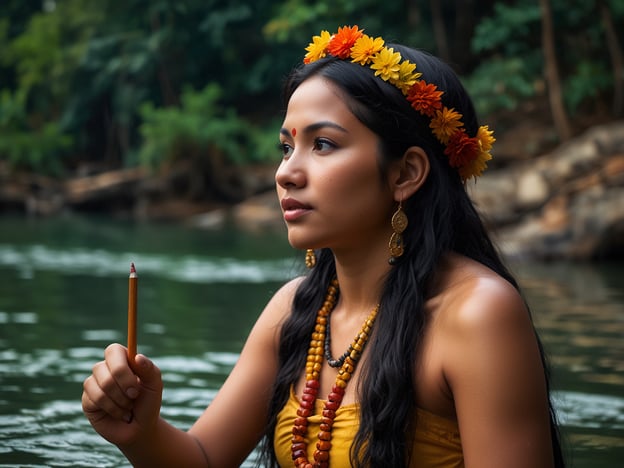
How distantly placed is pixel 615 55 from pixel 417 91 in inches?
711

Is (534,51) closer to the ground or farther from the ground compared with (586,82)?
farther from the ground

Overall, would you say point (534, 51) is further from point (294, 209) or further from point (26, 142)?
point (294, 209)

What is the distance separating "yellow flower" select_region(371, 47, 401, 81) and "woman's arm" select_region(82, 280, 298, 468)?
73cm

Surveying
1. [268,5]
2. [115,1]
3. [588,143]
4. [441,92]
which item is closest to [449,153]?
[441,92]

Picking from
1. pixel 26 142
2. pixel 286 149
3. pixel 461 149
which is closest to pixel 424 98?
pixel 461 149

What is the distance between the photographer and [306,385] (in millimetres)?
2477

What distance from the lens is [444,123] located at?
2.39 meters

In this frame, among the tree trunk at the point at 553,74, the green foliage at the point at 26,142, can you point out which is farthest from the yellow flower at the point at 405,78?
the green foliage at the point at 26,142

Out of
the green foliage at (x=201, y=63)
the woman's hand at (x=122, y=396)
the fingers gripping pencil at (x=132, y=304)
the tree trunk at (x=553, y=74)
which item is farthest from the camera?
the green foliage at (x=201, y=63)

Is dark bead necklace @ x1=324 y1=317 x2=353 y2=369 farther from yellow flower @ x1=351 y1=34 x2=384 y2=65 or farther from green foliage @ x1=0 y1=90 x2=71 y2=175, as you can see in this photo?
green foliage @ x1=0 y1=90 x2=71 y2=175

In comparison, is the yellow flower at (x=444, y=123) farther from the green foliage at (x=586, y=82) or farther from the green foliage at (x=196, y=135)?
the green foliage at (x=196, y=135)

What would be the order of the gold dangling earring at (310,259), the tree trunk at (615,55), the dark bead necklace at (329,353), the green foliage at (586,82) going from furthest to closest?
the green foliage at (586,82) < the tree trunk at (615,55) < the gold dangling earring at (310,259) < the dark bead necklace at (329,353)

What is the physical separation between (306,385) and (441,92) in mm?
819

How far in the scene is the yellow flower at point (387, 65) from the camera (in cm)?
237
